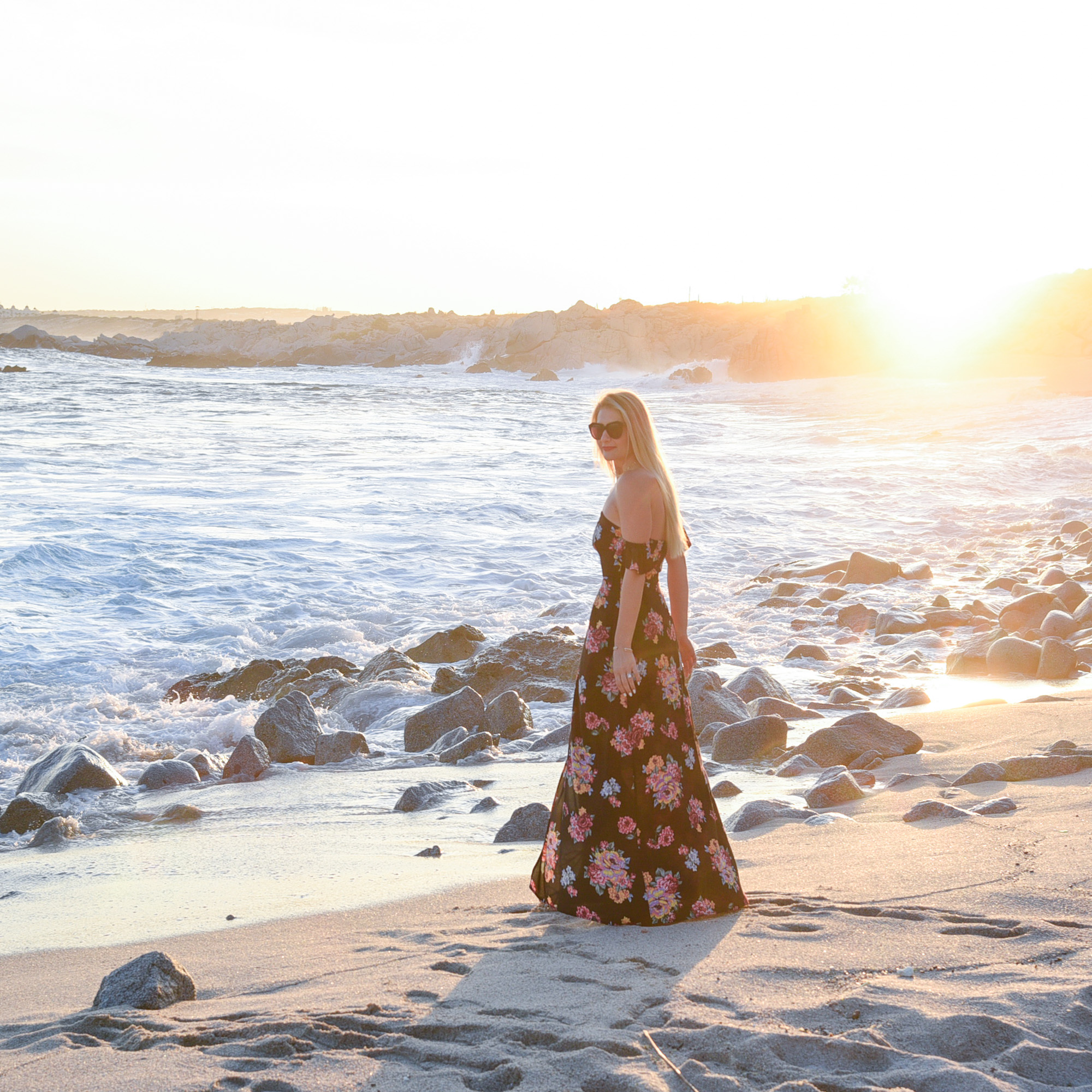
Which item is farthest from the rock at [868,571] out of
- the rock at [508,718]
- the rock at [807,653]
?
the rock at [508,718]

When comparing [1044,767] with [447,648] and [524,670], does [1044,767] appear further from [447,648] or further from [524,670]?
[447,648]

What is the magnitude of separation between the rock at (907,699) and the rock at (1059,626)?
2164 mm

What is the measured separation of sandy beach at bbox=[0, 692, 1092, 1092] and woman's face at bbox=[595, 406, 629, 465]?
1550 millimetres

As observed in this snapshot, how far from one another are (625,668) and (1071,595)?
780cm

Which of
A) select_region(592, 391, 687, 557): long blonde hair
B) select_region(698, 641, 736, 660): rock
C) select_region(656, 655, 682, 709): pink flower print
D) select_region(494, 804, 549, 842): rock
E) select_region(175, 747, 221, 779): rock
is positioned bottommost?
select_region(175, 747, 221, 779): rock

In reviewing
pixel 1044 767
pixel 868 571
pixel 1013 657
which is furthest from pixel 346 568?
pixel 1044 767

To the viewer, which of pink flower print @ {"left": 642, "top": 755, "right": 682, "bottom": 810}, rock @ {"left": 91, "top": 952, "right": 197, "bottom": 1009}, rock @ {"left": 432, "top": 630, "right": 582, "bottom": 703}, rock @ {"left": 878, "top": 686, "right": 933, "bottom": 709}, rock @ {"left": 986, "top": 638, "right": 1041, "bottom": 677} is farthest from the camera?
rock @ {"left": 432, "top": 630, "right": 582, "bottom": 703}

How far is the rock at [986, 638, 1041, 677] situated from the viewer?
24.0 ft

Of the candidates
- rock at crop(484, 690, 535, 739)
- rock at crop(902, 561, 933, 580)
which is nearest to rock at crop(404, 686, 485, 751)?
rock at crop(484, 690, 535, 739)

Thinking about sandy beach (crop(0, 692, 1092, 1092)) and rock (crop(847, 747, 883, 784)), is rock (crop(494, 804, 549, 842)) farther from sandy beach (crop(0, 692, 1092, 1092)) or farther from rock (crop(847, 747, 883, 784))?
rock (crop(847, 747, 883, 784))

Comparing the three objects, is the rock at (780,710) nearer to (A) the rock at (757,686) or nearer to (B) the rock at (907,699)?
(A) the rock at (757,686)

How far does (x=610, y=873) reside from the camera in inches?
132

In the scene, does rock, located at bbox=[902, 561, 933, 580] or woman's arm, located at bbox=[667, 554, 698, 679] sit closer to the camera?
woman's arm, located at bbox=[667, 554, 698, 679]

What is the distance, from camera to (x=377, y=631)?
33.2 ft
